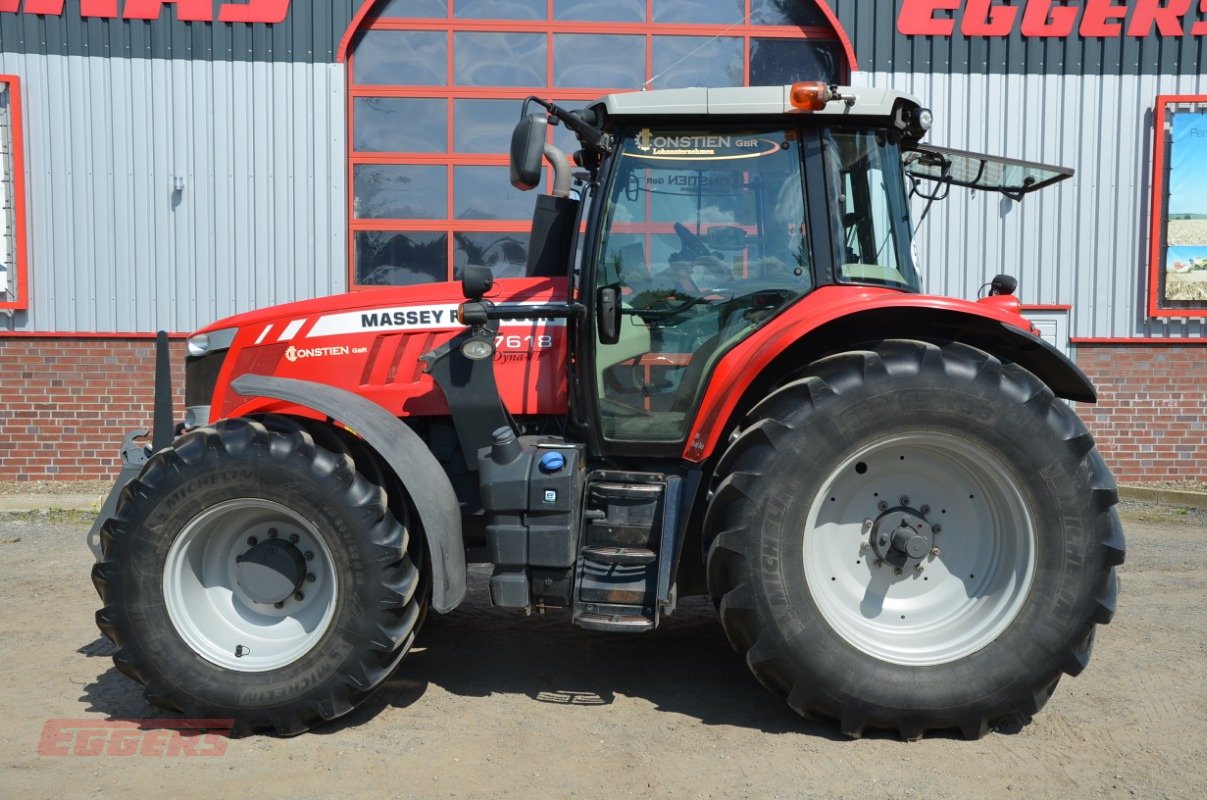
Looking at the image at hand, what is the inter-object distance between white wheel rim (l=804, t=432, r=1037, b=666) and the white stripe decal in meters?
2.36

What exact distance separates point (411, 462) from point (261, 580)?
29.3 inches

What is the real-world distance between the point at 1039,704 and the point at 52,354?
9374 millimetres

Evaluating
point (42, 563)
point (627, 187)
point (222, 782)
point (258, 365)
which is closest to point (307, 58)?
point (42, 563)

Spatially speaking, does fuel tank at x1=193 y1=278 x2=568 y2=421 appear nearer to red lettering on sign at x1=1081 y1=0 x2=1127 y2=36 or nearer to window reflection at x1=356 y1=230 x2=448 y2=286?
window reflection at x1=356 y1=230 x2=448 y2=286

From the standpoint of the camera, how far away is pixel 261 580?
3.77 m

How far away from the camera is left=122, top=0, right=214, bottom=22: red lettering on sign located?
9.48m

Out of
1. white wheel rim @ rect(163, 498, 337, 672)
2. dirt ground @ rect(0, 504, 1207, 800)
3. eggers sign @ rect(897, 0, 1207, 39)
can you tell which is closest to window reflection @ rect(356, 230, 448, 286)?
eggers sign @ rect(897, 0, 1207, 39)

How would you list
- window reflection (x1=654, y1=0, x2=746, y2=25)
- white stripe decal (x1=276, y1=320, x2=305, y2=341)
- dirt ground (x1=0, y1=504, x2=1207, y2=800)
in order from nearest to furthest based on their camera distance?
1. dirt ground (x1=0, y1=504, x2=1207, y2=800)
2. white stripe decal (x1=276, y1=320, x2=305, y2=341)
3. window reflection (x1=654, y1=0, x2=746, y2=25)

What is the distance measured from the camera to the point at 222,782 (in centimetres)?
324

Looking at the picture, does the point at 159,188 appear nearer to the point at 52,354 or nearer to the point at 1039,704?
the point at 52,354

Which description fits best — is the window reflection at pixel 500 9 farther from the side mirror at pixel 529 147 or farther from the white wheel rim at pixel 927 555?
the white wheel rim at pixel 927 555

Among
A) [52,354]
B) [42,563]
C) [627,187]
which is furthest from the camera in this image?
[52,354]

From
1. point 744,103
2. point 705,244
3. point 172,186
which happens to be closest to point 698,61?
point 172,186

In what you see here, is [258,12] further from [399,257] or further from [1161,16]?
[1161,16]
